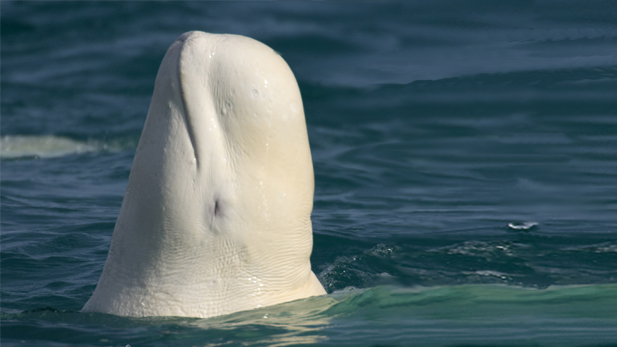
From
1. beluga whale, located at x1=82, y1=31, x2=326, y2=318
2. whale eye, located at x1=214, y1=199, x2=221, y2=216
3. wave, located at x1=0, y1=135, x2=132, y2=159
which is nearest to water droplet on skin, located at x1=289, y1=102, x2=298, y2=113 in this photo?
beluga whale, located at x1=82, y1=31, x2=326, y2=318

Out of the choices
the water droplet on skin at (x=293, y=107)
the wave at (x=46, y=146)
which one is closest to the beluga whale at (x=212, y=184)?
the water droplet on skin at (x=293, y=107)

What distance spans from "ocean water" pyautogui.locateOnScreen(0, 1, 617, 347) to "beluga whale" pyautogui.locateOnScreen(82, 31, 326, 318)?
237 mm

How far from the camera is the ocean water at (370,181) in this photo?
14.6 ft

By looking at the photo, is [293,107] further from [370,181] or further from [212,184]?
[370,181]

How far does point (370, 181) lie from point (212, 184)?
7.35 meters

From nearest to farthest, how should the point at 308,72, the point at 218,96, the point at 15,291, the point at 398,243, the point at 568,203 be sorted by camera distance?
the point at 218,96
the point at 15,291
the point at 398,243
the point at 568,203
the point at 308,72

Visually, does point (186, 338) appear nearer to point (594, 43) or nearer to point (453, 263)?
point (453, 263)

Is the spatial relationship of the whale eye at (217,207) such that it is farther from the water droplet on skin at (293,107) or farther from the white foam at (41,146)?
the white foam at (41,146)

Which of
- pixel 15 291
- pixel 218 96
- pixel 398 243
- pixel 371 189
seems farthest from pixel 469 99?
pixel 218 96

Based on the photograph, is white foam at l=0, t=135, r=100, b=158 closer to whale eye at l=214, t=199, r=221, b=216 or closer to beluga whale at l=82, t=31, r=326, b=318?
beluga whale at l=82, t=31, r=326, b=318

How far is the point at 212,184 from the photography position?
4105 millimetres

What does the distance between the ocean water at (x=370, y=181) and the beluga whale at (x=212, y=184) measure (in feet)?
0.78

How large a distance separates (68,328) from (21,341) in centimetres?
30

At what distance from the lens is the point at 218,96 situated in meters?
4.04
